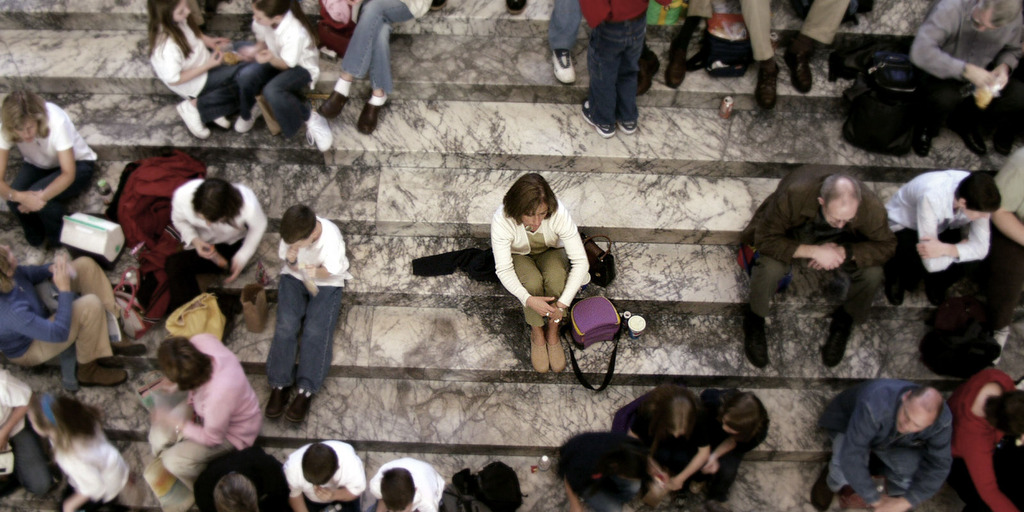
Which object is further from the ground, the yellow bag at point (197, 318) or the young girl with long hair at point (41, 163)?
the young girl with long hair at point (41, 163)

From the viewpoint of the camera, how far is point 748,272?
179 inches

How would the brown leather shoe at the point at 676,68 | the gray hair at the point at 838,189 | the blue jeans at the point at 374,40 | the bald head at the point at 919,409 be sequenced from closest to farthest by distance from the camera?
the bald head at the point at 919,409, the gray hair at the point at 838,189, the blue jeans at the point at 374,40, the brown leather shoe at the point at 676,68

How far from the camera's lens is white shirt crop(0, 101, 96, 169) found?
4277 millimetres

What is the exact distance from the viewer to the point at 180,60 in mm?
4418

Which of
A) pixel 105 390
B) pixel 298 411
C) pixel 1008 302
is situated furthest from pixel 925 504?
pixel 105 390

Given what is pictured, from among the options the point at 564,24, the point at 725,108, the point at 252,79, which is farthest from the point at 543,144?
the point at 252,79

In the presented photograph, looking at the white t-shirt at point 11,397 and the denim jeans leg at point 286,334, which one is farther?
the denim jeans leg at point 286,334

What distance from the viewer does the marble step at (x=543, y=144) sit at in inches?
186

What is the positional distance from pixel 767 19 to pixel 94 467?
5101mm

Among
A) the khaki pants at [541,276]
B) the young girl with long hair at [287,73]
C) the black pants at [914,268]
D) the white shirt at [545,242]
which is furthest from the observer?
the young girl with long hair at [287,73]

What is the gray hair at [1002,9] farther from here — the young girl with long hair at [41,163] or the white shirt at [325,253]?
the young girl with long hair at [41,163]

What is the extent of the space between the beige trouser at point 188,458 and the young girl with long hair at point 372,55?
92.9 inches

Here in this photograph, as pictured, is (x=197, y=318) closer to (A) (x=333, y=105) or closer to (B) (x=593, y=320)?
(A) (x=333, y=105)

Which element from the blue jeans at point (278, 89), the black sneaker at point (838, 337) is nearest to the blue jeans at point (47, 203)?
the blue jeans at point (278, 89)
